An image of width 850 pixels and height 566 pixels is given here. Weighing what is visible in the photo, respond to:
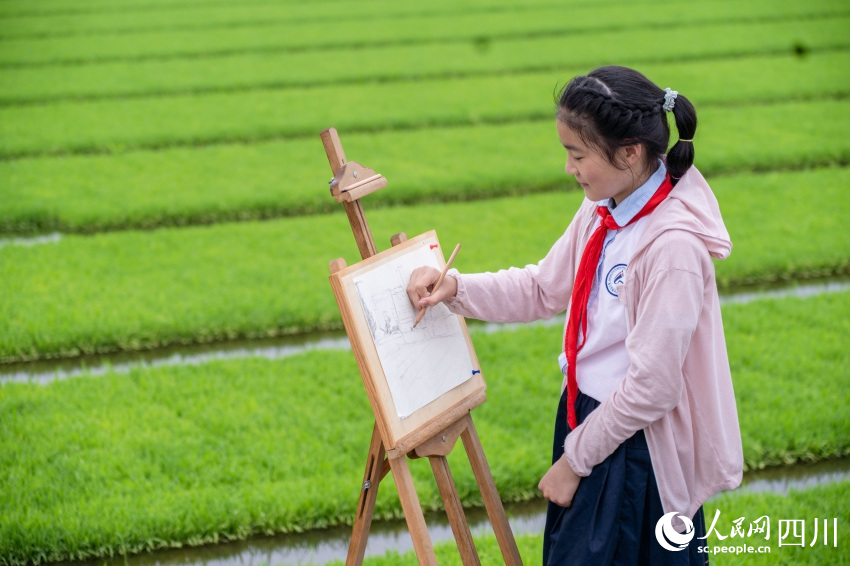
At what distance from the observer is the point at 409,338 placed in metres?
2.46

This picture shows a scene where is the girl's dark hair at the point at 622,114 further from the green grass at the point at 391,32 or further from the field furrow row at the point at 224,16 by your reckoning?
the field furrow row at the point at 224,16

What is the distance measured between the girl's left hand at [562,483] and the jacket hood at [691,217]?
0.54 m

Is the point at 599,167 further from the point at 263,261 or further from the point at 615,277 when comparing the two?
the point at 263,261

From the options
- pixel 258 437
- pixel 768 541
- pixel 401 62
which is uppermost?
pixel 401 62

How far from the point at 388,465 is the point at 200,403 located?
2.14 meters

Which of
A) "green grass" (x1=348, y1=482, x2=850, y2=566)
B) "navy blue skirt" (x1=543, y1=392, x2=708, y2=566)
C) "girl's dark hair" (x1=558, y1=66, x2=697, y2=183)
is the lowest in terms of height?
"green grass" (x1=348, y1=482, x2=850, y2=566)

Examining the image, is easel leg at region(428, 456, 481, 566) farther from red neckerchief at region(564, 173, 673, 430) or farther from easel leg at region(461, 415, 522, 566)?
red neckerchief at region(564, 173, 673, 430)

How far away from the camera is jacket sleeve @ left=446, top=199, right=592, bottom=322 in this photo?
250cm

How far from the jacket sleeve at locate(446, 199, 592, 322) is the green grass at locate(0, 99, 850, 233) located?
5042mm

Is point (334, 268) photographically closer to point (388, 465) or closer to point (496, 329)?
point (388, 465)

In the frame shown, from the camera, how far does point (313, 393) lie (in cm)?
468

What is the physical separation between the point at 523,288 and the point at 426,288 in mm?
276

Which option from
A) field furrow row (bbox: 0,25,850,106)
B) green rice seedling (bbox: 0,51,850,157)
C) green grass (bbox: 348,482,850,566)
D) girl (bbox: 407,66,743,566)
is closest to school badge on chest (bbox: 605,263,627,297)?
girl (bbox: 407,66,743,566)
